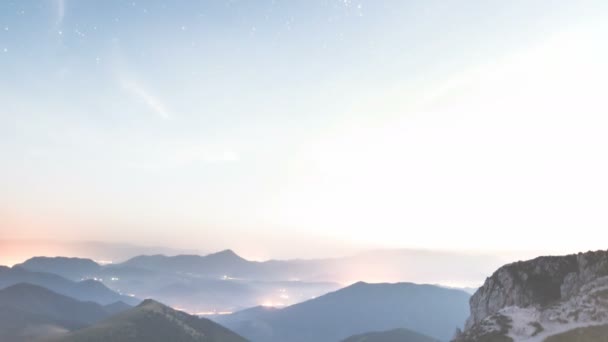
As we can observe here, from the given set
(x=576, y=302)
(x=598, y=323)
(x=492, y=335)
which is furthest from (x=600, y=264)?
(x=492, y=335)

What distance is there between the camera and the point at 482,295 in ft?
398

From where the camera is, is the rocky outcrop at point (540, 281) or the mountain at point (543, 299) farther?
the rocky outcrop at point (540, 281)

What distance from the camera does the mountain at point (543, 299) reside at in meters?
78.2

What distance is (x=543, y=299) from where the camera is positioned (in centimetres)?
10156

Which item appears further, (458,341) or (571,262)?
(571,262)

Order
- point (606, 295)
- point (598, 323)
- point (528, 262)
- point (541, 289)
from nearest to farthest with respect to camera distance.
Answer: point (598, 323) < point (606, 295) < point (541, 289) < point (528, 262)

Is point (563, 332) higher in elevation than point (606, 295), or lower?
lower

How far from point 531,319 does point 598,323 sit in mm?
12080

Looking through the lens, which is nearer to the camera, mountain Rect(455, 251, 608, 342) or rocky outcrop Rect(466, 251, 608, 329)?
mountain Rect(455, 251, 608, 342)

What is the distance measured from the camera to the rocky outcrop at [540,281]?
96000 mm

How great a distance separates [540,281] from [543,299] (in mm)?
6156

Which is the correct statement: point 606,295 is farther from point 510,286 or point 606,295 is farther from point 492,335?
point 510,286

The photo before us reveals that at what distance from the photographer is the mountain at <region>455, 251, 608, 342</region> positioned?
257 feet

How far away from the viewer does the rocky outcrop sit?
96.0 metres
